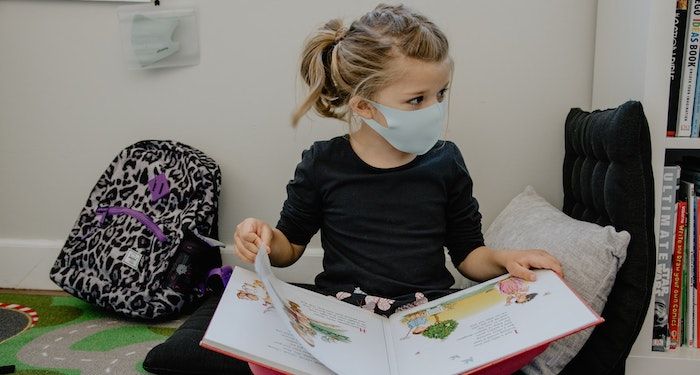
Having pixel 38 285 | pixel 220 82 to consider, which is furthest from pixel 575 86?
pixel 38 285

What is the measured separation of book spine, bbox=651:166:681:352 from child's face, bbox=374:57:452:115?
0.43 meters

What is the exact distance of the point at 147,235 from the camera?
4.44ft

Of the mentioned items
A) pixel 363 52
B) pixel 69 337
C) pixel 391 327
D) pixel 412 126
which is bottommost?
pixel 69 337

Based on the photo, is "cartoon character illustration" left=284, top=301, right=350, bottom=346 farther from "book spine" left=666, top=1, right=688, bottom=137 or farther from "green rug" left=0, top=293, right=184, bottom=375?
"book spine" left=666, top=1, right=688, bottom=137

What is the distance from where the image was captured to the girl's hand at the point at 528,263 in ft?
2.80

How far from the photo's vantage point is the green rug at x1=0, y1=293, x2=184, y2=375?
1.12m

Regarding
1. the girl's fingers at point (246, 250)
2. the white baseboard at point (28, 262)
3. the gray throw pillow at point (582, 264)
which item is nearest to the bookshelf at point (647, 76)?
the gray throw pillow at point (582, 264)

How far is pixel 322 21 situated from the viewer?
54.2 inches

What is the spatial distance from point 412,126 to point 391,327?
0.30 m

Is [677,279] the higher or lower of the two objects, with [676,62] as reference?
lower

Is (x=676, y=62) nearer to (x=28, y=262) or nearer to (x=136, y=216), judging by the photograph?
(x=136, y=216)

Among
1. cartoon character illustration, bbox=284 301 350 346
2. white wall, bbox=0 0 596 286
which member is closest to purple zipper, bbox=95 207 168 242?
white wall, bbox=0 0 596 286

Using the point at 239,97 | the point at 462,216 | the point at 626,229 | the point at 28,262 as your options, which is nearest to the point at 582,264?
the point at 626,229

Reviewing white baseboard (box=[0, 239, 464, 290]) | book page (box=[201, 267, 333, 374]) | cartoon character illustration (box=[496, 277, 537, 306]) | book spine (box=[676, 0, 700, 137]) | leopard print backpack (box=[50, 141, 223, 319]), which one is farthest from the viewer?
white baseboard (box=[0, 239, 464, 290])
